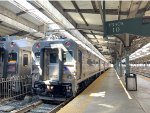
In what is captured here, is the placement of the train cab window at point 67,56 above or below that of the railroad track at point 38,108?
above

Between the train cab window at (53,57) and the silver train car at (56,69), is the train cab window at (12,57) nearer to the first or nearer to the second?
the silver train car at (56,69)

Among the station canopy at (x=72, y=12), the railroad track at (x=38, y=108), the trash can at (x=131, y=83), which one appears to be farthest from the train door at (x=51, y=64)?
the trash can at (x=131, y=83)

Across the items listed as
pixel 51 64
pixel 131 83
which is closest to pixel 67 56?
pixel 51 64

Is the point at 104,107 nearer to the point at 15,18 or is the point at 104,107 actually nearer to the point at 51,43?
the point at 51,43

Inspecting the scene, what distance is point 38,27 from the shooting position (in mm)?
21375

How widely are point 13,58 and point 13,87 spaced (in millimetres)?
1533

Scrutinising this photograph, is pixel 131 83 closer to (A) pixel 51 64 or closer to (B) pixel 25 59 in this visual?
(A) pixel 51 64

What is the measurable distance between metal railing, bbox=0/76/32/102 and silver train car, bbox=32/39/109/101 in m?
1.24

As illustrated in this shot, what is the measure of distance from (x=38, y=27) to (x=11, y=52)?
7.58m

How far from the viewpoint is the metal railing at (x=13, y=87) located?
515 inches

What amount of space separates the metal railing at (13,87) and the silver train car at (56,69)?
1.24 meters

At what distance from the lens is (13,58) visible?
14.1 m

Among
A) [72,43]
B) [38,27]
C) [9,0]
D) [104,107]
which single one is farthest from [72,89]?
[38,27]

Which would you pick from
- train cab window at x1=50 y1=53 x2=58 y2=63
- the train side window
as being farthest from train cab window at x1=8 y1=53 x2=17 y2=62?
train cab window at x1=50 y1=53 x2=58 y2=63
